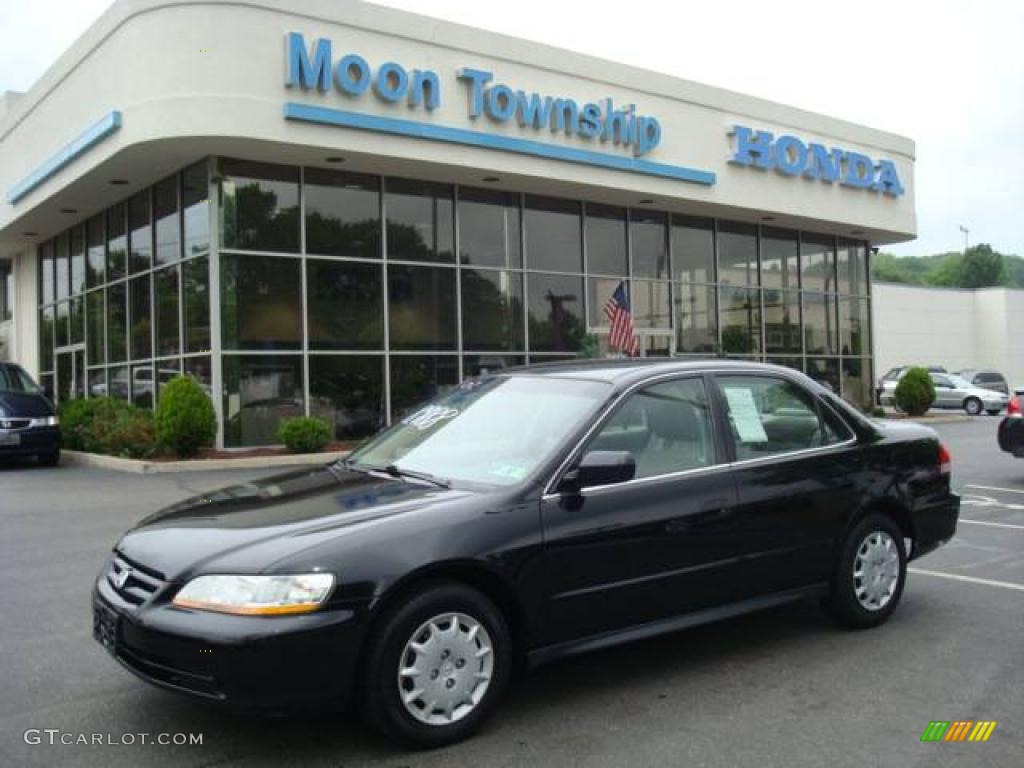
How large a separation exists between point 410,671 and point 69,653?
8.07 feet

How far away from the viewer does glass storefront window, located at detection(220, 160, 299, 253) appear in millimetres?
16328

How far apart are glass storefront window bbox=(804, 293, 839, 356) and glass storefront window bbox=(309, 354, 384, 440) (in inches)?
513

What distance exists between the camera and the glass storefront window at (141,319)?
60.9ft

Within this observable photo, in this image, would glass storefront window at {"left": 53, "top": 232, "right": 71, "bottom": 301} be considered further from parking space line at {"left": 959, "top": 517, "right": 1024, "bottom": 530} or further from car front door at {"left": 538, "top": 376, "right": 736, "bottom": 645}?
car front door at {"left": 538, "top": 376, "right": 736, "bottom": 645}

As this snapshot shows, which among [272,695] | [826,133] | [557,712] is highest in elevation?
[826,133]

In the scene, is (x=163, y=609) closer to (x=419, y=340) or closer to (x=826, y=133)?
(x=419, y=340)

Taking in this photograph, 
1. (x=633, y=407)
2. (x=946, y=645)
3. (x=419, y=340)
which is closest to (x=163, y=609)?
(x=633, y=407)

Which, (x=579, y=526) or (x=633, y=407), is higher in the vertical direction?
(x=633, y=407)

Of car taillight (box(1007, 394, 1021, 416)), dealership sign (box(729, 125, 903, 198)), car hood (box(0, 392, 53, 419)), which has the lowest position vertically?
car taillight (box(1007, 394, 1021, 416))

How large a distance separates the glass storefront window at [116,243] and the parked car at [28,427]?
452 cm

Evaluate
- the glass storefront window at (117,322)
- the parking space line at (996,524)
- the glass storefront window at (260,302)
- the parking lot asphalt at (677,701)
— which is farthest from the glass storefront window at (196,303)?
the parking space line at (996,524)

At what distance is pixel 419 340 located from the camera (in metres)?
18.2

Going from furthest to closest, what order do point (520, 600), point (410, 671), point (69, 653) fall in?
1. point (69, 653)
2. point (520, 600)
3. point (410, 671)
